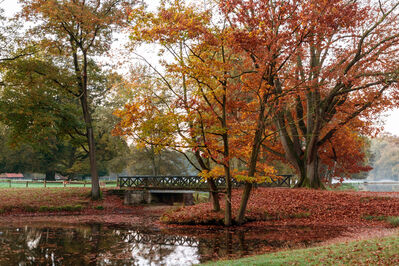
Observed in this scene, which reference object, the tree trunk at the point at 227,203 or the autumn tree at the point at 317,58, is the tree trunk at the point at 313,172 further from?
the tree trunk at the point at 227,203

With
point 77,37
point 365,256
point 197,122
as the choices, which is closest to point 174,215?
point 197,122

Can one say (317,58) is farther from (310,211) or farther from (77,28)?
(77,28)

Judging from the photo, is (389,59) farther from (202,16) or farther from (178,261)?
(178,261)

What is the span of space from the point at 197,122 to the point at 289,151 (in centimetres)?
968

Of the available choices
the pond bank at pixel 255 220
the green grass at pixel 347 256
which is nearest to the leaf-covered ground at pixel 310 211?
the pond bank at pixel 255 220

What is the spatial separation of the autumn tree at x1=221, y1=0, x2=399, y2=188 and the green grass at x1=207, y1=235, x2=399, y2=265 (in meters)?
4.58

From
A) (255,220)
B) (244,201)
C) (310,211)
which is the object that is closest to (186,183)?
(255,220)

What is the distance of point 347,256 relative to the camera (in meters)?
6.68

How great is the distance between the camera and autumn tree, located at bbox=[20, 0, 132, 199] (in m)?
17.7

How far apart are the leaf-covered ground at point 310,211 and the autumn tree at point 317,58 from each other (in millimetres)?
3583

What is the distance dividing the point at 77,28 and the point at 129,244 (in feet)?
46.0

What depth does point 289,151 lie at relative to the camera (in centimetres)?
2100

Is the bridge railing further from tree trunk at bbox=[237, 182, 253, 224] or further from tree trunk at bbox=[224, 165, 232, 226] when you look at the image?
tree trunk at bbox=[224, 165, 232, 226]

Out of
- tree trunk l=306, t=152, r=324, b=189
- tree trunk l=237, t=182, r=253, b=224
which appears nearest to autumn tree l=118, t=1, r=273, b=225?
tree trunk l=237, t=182, r=253, b=224
